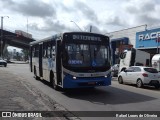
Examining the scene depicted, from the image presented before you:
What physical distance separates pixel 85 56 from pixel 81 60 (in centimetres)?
28

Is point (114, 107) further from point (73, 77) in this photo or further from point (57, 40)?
point (57, 40)

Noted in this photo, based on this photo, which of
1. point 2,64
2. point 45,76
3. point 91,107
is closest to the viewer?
point 91,107

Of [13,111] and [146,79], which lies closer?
[13,111]

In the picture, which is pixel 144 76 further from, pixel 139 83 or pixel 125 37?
pixel 125 37

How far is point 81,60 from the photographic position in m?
14.2

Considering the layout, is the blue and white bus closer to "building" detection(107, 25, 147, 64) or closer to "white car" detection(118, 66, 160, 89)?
"white car" detection(118, 66, 160, 89)

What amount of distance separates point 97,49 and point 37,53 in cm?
793

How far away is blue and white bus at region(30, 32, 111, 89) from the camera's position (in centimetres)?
1408

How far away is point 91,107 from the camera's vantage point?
1116cm

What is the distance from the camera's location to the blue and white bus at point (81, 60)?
14.1 meters

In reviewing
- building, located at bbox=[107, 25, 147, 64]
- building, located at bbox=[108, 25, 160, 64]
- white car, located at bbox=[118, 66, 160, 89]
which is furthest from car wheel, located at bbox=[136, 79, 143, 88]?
building, located at bbox=[107, 25, 147, 64]

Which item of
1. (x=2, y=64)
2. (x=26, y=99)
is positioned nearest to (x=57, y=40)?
(x=26, y=99)

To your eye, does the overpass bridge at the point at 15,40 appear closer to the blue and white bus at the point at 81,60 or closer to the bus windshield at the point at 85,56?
the blue and white bus at the point at 81,60

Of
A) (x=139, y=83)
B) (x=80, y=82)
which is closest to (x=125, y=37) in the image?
(x=139, y=83)
